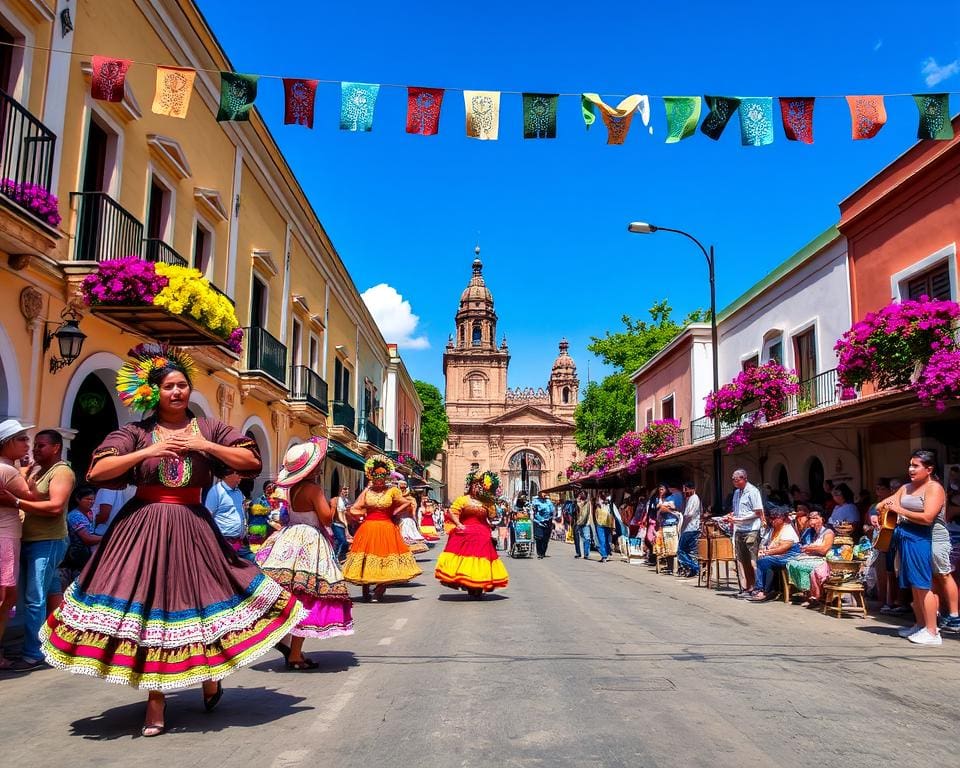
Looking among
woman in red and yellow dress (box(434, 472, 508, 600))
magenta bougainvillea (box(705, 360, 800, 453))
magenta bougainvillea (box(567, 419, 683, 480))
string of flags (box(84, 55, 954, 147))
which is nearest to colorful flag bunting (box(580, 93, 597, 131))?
string of flags (box(84, 55, 954, 147))

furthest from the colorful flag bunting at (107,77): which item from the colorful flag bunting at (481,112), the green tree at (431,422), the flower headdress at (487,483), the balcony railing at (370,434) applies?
the green tree at (431,422)

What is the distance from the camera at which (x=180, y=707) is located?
489 centimetres

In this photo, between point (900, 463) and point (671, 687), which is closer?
point (671, 687)

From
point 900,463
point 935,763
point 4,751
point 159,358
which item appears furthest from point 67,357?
point 900,463

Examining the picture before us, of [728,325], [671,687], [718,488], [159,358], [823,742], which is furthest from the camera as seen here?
[728,325]

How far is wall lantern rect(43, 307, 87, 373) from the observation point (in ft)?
31.4

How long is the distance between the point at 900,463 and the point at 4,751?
14228mm

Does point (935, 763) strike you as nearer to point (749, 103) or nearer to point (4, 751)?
point (4, 751)

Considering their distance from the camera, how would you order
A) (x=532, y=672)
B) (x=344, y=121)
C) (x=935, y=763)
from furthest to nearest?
(x=344, y=121), (x=532, y=672), (x=935, y=763)

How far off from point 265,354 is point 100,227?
7358 millimetres

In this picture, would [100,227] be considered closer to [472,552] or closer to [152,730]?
[472,552]

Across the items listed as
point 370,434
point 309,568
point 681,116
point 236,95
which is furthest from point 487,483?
point 370,434

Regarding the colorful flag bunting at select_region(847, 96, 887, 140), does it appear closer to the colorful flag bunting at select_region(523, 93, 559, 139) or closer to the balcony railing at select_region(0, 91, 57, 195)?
the colorful flag bunting at select_region(523, 93, 559, 139)

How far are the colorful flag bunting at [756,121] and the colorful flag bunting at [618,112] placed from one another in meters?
1.12
